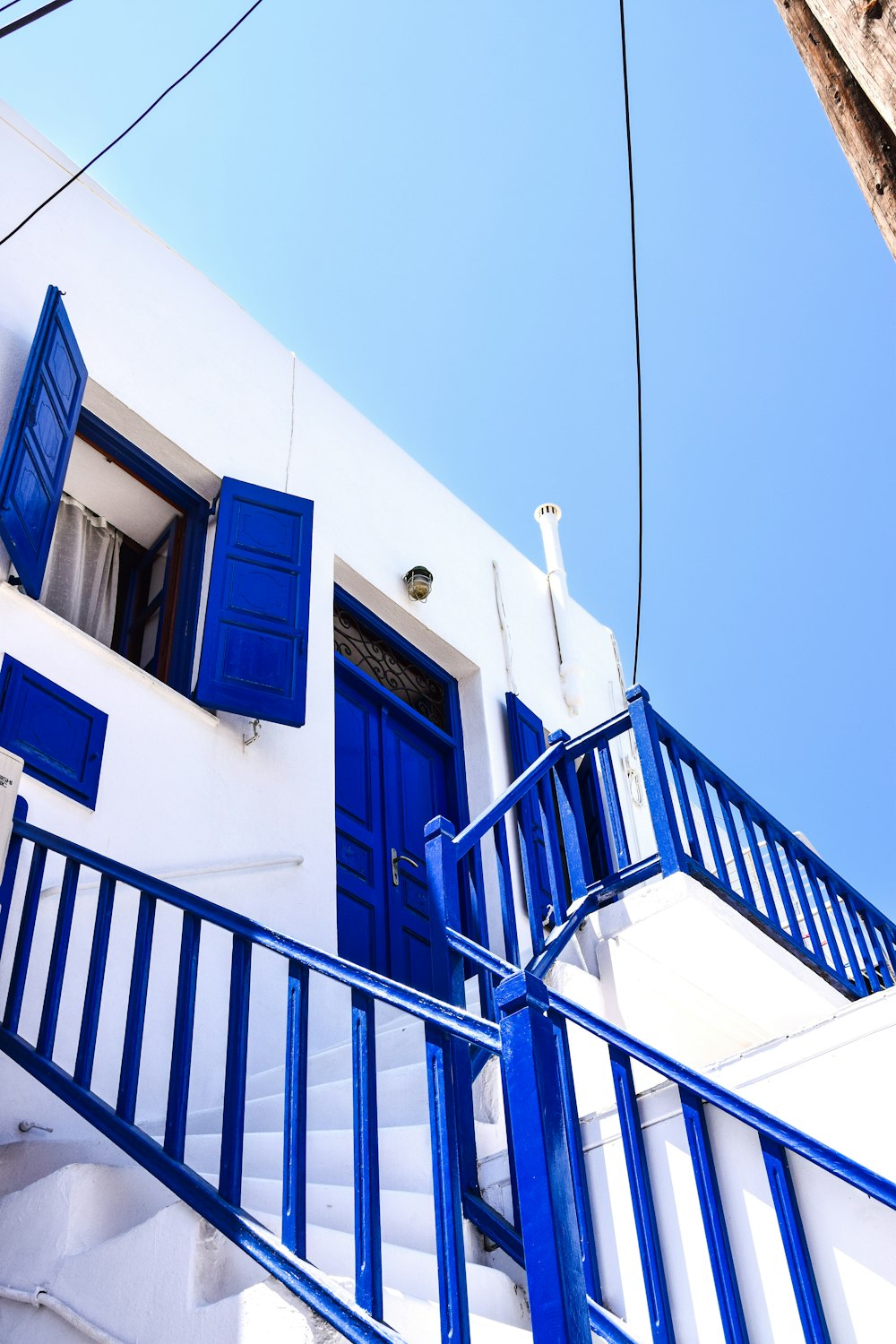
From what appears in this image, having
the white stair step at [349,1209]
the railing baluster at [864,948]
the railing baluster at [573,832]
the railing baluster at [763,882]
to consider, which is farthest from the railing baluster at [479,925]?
the railing baluster at [864,948]

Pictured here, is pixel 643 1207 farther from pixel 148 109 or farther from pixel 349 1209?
pixel 148 109

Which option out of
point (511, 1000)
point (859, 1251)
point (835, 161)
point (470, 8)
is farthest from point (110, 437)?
point (859, 1251)

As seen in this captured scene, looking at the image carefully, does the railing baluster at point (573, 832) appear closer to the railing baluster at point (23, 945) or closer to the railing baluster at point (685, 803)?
the railing baluster at point (685, 803)

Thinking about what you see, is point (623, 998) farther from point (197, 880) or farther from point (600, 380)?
point (600, 380)

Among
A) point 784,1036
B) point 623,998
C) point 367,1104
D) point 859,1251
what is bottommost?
point 859,1251

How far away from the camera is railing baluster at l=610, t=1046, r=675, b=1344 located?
2314mm

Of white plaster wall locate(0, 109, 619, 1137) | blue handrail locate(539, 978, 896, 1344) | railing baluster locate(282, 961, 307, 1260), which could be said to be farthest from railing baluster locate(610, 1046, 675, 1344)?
white plaster wall locate(0, 109, 619, 1137)

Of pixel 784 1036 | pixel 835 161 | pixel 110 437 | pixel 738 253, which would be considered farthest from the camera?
pixel 738 253

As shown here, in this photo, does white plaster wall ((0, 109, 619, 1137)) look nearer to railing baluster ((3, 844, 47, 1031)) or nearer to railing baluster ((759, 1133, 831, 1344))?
railing baluster ((3, 844, 47, 1031))

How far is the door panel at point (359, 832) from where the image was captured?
5852 mm

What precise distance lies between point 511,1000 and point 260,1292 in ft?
2.45

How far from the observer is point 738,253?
25.0 feet

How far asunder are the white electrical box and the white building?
0.05 feet

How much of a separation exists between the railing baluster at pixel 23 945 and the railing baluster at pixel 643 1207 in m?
1.61
